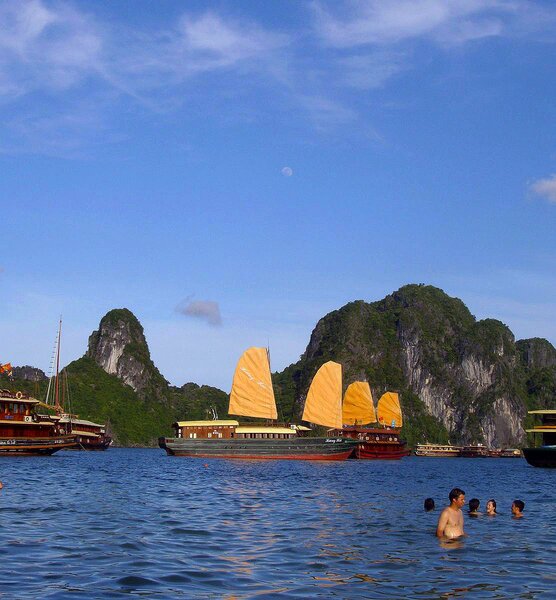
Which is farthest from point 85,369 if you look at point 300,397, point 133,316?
point 300,397

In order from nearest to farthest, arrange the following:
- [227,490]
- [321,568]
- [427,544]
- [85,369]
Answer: [321,568]
[427,544]
[227,490]
[85,369]

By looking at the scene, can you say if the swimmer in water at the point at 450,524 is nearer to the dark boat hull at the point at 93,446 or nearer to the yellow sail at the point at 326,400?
the yellow sail at the point at 326,400

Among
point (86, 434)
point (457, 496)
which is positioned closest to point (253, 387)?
point (86, 434)

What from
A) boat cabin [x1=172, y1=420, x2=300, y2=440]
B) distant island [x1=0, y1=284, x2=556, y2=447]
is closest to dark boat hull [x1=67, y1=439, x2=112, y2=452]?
boat cabin [x1=172, y1=420, x2=300, y2=440]

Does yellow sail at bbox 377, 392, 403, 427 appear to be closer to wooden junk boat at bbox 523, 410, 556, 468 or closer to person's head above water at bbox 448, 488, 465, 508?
wooden junk boat at bbox 523, 410, 556, 468

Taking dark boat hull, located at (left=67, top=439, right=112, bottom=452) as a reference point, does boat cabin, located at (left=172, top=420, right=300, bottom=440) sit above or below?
above

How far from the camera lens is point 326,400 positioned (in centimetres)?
7994

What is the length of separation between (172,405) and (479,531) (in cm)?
16721

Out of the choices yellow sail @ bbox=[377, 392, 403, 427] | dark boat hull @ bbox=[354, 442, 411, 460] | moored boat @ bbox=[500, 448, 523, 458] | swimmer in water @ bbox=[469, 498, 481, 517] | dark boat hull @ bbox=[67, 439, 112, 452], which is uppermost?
yellow sail @ bbox=[377, 392, 403, 427]

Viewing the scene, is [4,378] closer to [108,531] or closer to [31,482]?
[31,482]

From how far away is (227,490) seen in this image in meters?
32.9

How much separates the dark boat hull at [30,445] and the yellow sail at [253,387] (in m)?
17.2

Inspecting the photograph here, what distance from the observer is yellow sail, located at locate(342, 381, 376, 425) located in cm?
10150

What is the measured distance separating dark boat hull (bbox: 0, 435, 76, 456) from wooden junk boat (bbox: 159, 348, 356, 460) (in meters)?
14.5
